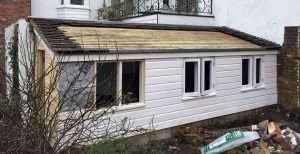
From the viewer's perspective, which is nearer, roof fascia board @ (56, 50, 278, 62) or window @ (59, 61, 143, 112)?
roof fascia board @ (56, 50, 278, 62)

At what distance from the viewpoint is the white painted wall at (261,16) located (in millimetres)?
13891

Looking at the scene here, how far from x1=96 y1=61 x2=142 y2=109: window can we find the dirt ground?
56.1 inches

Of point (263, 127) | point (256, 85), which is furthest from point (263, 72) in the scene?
point (263, 127)

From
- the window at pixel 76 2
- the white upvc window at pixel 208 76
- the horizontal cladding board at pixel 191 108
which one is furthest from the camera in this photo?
the window at pixel 76 2

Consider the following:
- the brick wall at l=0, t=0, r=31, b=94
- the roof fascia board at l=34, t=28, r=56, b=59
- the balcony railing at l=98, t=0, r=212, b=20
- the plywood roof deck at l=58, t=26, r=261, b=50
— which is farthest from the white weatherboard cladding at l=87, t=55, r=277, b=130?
the brick wall at l=0, t=0, r=31, b=94

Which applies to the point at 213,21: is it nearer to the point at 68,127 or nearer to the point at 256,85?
the point at 256,85

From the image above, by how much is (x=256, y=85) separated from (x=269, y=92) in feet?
2.88

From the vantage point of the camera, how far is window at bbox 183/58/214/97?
1115cm

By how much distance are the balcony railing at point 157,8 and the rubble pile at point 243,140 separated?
21.7ft

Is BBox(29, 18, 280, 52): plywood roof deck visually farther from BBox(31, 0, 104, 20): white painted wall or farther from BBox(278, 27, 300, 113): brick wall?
BBox(31, 0, 104, 20): white painted wall

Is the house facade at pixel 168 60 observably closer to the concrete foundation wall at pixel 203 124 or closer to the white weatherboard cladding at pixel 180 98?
the white weatherboard cladding at pixel 180 98

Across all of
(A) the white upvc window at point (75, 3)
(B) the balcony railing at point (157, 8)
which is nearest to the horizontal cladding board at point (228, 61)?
(B) the balcony railing at point (157, 8)

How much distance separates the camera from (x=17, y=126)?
18.2 feet

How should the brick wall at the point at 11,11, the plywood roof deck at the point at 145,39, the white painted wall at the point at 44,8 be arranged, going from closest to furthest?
the plywood roof deck at the point at 145,39
the brick wall at the point at 11,11
the white painted wall at the point at 44,8
